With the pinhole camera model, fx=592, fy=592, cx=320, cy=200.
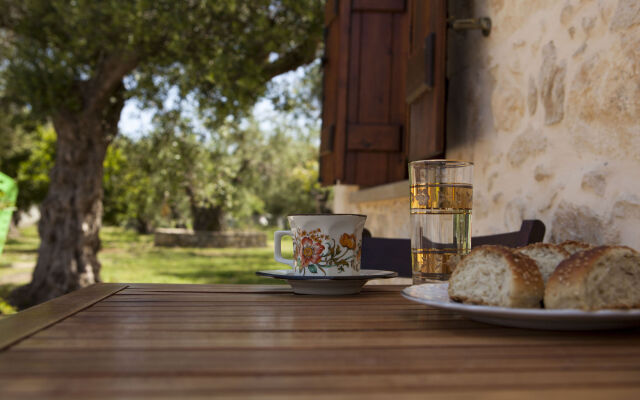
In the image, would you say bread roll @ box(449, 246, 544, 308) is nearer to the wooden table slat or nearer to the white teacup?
the white teacup

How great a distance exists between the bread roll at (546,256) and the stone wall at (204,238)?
15.2 meters

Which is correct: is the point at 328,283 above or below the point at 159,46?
below

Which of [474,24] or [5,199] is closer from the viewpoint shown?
[474,24]

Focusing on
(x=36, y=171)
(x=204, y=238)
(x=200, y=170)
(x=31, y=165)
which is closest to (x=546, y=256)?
(x=200, y=170)

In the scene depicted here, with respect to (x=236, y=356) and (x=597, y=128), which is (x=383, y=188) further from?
(x=236, y=356)

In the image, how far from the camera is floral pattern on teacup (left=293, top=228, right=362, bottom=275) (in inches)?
45.1

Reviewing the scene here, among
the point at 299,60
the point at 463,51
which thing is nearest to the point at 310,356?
the point at 463,51

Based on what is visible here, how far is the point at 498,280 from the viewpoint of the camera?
81 cm

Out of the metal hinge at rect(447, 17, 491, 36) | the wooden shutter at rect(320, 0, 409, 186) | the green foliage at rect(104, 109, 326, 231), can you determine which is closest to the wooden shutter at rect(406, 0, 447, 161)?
the metal hinge at rect(447, 17, 491, 36)

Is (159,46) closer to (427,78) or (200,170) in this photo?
(427,78)

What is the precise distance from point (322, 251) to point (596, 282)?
526mm

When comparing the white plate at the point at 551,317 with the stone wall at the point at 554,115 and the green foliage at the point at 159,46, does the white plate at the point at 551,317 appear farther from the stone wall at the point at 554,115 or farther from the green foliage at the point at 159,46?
the green foliage at the point at 159,46

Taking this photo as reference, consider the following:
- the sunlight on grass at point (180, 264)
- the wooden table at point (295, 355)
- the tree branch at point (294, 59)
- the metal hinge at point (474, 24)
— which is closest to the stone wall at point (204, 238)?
the sunlight on grass at point (180, 264)

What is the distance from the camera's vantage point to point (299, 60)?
606 cm
